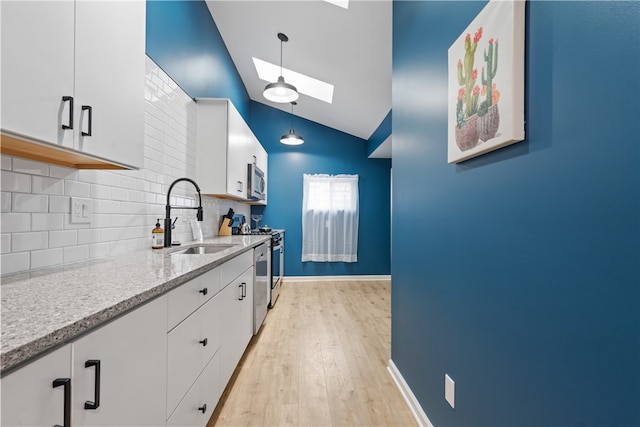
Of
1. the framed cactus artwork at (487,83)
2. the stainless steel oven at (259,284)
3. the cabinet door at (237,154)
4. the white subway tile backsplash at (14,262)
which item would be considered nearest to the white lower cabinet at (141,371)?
the white subway tile backsplash at (14,262)

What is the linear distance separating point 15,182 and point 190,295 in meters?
0.76

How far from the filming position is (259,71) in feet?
14.1

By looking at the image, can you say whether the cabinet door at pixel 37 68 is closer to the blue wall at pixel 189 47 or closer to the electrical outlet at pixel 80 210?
the electrical outlet at pixel 80 210

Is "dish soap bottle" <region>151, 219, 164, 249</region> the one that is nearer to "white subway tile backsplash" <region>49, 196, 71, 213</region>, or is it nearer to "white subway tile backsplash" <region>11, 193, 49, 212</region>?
"white subway tile backsplash" <region>49, 196, 71, 213</region>

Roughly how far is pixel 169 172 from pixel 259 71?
273 cm

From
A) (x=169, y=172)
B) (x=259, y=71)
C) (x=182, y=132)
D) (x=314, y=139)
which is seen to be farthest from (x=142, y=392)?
(x=314, y=139)

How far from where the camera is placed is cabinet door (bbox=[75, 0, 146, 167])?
1.00 metres

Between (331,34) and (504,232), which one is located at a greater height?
(331,34)

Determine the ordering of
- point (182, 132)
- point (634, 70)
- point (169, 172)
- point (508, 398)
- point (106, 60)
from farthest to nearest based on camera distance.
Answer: point (182, 132)
point (169, 172)
point (106, 60)
point (508, 398)
point (634, 70)

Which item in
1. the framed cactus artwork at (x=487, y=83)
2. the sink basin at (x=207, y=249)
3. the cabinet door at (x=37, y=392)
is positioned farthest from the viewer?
the sink basin at (x=207, y=249)

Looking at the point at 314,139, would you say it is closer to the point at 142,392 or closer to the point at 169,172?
the point at 169,172

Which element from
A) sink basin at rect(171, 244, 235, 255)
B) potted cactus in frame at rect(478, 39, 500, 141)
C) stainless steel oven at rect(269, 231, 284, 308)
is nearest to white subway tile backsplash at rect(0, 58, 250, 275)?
sink basin at rect(171, 244, 235, 255)

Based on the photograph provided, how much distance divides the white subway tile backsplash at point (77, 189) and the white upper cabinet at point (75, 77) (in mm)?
243

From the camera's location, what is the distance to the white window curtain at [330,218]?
17.7 ft
